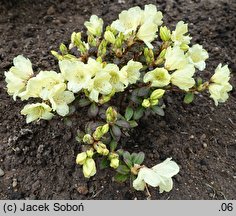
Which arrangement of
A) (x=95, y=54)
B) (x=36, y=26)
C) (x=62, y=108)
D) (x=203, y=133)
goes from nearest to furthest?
(x=62, y=108) → (x=95, y=54) → (x=203, y=133) → (x=36, y=26)

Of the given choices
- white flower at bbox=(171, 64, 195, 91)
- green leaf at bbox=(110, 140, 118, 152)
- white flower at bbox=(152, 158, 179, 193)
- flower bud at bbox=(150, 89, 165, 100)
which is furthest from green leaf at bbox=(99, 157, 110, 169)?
white flower at bbox=(171, 64, 195, 91)

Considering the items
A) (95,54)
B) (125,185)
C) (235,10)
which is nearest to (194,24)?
(235,10)

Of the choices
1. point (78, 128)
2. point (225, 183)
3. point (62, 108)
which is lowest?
point (225, 183)

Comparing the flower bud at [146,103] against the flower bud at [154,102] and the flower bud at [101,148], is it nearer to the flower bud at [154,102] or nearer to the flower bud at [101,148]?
the flower bud at [154,102]

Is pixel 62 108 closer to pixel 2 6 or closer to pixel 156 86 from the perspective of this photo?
pixel 156 86

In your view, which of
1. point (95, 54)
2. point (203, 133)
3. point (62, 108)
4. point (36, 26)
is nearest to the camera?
point (62, 108)

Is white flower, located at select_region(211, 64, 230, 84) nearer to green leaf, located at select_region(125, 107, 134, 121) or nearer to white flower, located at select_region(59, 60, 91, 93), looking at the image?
green leaf, located at select_region(125, 107, 134, 121)

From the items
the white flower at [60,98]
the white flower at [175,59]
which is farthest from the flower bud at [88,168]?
the white flower at [175,59]
